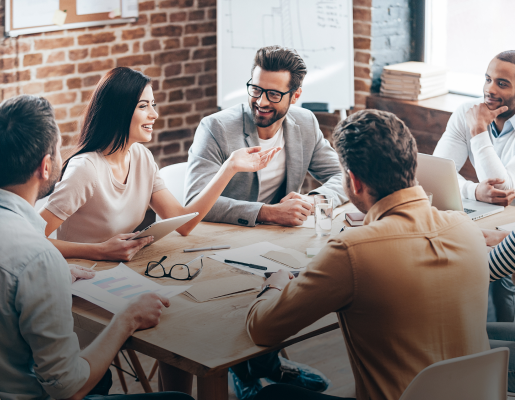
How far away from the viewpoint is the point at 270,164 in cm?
256

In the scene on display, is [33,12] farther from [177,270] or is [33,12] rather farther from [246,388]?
[246,388]

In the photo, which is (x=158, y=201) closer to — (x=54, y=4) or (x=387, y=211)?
(x=387, y=211)

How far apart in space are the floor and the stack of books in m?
1.68

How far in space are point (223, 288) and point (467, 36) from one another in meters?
3.01


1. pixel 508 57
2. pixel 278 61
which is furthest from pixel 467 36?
pixel 278 61

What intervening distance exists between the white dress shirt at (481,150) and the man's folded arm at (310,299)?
4.75 feet

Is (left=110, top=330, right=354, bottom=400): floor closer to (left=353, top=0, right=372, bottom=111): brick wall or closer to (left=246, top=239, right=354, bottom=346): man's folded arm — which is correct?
(left=246, top=239, right=354, bottom=346): man's folded arm

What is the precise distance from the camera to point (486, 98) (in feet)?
8.68

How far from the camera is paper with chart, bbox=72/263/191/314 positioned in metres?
1.51

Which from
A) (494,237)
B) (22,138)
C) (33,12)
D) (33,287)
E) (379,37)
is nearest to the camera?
(33,287)

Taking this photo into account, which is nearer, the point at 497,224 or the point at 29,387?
the point at 29,387

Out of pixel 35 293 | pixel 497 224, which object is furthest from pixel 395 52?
pixel 35 293

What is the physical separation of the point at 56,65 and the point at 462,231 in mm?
2928

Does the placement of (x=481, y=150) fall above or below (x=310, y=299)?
above
